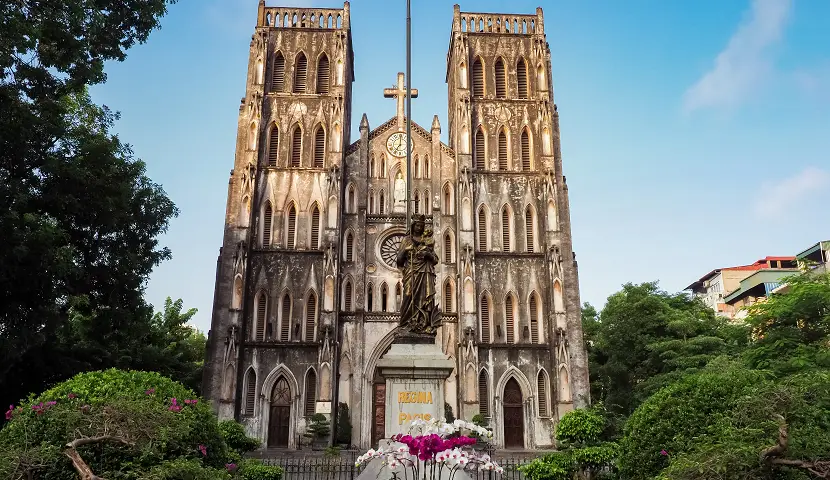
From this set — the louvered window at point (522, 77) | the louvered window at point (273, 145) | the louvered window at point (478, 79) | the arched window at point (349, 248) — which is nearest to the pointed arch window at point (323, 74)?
the louvered window at point (273, 145)

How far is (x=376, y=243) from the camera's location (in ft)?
97.1

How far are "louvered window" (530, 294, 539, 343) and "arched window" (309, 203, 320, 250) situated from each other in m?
9.44

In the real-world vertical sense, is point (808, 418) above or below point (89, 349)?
below

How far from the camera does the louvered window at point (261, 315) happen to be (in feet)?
91.7

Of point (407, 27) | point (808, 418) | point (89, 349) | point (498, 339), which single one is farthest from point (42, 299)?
point (498, 339)

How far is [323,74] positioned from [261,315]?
1202cm

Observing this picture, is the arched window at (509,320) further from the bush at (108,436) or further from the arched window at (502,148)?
the bush at (108,436)

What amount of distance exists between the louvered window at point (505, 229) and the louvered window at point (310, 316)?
27.7 ft

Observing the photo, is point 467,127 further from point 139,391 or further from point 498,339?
point 139,391

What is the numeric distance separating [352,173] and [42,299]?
54.0 ft

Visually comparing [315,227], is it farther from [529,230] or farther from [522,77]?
[522,77]

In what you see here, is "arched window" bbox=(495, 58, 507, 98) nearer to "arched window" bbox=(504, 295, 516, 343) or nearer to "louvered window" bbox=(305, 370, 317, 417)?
"arched window" bbox=(504, 295, 516, 343)

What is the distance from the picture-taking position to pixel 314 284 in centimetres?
2856

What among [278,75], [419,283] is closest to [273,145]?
[278,75]
